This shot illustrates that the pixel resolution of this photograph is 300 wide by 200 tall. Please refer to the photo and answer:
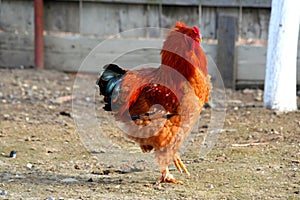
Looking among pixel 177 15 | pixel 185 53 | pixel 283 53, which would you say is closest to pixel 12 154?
pixel 185 53

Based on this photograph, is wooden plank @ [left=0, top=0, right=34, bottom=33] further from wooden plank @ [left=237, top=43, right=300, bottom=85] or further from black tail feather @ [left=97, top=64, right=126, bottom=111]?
black tail feather @ [left=97, top=64, right=126, bottom=111]

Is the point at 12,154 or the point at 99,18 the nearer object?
the point at 12,154

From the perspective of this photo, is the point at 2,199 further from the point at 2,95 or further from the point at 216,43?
the point at 216,43

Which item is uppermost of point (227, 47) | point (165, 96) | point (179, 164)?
point (227, 47)

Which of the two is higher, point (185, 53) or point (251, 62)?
point (185, 53)

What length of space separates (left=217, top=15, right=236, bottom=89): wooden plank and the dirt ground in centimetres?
53

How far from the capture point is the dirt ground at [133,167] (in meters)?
4.41

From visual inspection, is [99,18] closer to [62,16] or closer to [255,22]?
[62,16]

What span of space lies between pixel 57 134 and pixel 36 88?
186 cm

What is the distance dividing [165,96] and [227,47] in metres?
3.49

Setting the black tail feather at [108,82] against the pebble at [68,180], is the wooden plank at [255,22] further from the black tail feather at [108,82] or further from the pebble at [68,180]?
the pebble at [68,180]

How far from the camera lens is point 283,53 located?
641 centimetres

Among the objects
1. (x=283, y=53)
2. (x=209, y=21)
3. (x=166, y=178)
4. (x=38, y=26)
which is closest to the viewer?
(x=166, y=178)

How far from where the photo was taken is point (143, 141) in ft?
15.1
